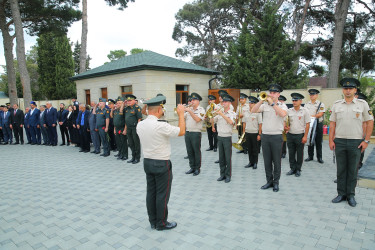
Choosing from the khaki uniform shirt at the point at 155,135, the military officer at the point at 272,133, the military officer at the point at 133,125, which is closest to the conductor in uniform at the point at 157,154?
the khaki uniform shirt at the point at 155,135

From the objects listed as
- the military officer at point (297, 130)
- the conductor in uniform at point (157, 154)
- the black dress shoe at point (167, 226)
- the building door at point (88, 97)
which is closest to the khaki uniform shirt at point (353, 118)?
the military officer at point (297, 130)

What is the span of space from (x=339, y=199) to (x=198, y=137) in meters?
3.20

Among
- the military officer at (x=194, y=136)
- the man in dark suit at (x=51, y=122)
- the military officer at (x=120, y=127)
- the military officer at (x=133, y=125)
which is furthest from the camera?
the man in dark suit at (x=51, y=122)

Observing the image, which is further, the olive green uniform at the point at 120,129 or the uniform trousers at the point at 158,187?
the olive green uniform at the point at 120,129

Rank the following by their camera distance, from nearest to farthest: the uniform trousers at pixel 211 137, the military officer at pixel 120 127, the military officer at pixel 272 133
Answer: the military officer at pixel 272 133 < the military officer at pixel 120 127 < the uniform trousers at pixel 211 137

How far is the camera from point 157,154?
3330 mm

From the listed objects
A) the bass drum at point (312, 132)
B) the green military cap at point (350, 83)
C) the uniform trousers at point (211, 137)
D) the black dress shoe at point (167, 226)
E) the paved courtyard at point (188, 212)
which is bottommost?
the paved courtyard at point (188, 212)

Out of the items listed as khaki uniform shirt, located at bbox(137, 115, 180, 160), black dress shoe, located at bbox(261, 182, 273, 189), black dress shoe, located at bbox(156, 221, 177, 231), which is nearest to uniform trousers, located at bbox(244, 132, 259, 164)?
black dress shoe, located at bbox(261, 182, 273, 189)

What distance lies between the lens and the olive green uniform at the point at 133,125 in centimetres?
747

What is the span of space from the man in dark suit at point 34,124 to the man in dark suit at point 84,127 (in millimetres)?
3045

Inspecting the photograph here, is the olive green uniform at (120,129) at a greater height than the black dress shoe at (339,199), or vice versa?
the olive green uniform at (120,129)

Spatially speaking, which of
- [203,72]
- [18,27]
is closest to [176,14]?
[203,72]

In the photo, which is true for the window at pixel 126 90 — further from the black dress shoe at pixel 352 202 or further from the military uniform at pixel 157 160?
the black dress shoe at pixel 352 202

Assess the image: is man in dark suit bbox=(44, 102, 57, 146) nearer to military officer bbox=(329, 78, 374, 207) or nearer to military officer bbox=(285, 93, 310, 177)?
military officer bbox=(285, 93, 310, 177)
